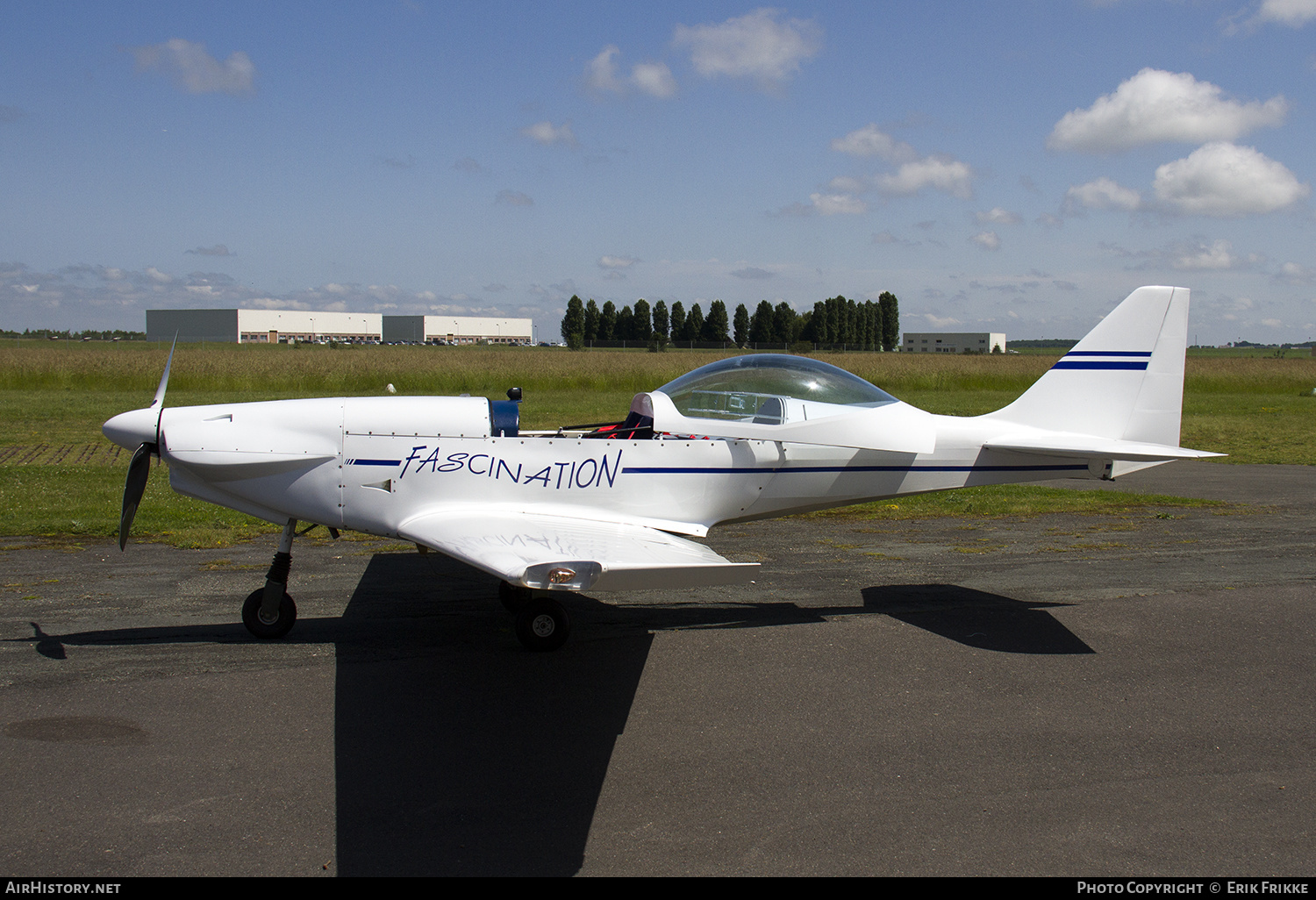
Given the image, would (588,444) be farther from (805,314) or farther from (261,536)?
(805,314)

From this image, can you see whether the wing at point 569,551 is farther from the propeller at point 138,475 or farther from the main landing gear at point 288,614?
the propeller at point 138,475

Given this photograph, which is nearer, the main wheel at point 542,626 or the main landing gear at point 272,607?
the main wheel at point 542,626

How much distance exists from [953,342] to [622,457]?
409 ft

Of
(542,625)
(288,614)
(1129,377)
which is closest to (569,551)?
(542,625)

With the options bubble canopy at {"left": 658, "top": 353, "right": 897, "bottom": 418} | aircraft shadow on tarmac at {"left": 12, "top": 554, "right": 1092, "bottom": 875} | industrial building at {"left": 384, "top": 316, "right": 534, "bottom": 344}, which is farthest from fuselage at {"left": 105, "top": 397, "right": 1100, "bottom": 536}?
industrial building at {"left": 384, "top": 316, "right": 534, "bottom": 344}

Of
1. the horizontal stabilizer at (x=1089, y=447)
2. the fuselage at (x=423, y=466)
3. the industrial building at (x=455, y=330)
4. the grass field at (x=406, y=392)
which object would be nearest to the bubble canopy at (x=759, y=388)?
the fuselage at (x=423, y=466)

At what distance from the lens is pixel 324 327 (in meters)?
122

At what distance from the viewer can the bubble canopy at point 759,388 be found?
6809mm

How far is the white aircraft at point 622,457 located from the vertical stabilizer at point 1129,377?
0.6 inches

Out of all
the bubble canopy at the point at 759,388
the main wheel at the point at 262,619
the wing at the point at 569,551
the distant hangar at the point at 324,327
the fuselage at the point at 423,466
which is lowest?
the main wheel at the point at 262,619

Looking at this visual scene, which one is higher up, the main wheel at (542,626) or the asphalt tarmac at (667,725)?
the main wheel at (542,626)

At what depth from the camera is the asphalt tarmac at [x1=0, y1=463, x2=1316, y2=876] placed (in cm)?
360

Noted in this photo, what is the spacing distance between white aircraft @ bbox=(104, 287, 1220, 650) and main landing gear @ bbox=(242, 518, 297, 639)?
12 millimetres

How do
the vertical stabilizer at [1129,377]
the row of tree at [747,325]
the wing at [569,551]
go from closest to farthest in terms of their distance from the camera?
the wing at [569,551]
the vertical stabilizer at [1129,377]
the row of tree at [747,325]
